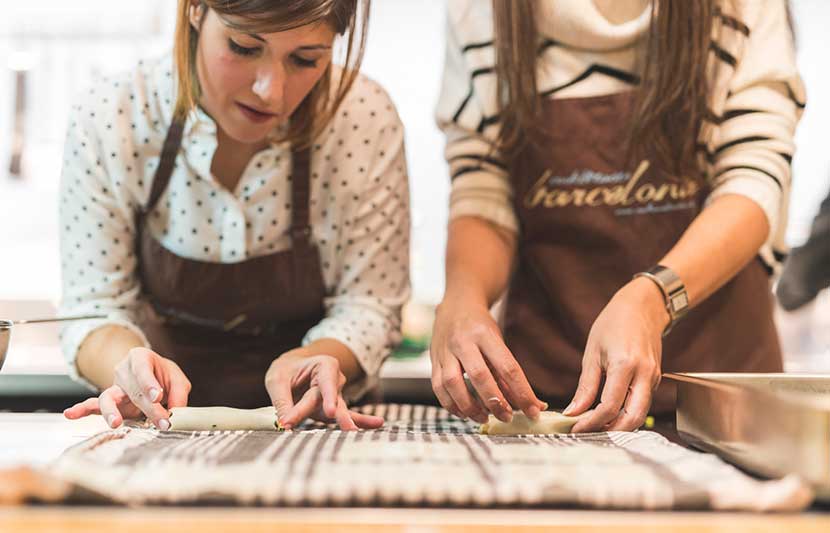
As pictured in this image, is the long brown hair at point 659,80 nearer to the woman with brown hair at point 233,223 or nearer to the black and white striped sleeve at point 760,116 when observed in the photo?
the black and white striped sleeve at point 760,116

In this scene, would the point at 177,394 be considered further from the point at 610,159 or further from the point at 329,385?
the point at 610,159

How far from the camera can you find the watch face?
1.07 m

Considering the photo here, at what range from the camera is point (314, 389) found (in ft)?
3.44

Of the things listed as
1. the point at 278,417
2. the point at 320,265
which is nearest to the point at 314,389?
the point at 278,417

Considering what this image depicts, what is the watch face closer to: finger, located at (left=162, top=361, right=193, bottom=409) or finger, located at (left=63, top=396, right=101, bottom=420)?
finger, located at (left=162, top=361, right=193, bottom=409)

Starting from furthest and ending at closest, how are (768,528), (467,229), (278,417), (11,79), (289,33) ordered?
(11,79) → (467,229) → (289,33) → (278,417) → (768,528)

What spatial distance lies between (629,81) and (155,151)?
68 centimetres

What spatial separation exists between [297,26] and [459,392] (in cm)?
48

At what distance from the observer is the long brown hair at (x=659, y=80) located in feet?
4.03

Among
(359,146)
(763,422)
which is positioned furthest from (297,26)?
(763,422)

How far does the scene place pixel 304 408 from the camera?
101cm

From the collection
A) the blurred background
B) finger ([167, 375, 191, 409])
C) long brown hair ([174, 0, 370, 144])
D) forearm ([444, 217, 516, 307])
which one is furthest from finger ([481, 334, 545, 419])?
the blurred background

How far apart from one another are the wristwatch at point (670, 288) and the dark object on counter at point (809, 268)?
78cm

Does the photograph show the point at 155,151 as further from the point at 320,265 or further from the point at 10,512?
the point at 10,512
